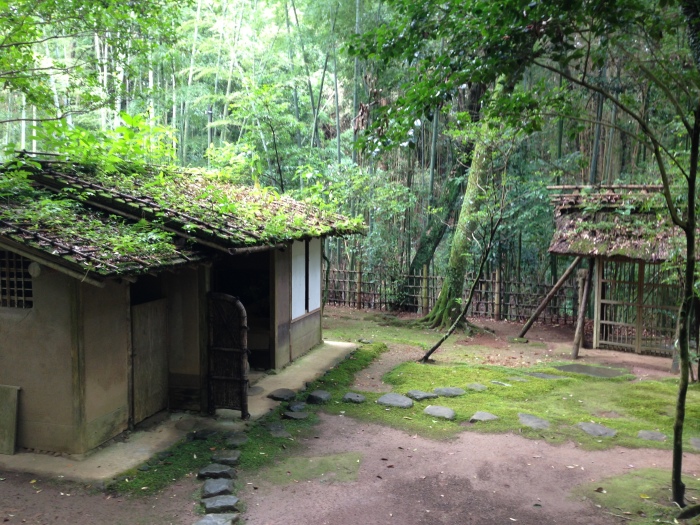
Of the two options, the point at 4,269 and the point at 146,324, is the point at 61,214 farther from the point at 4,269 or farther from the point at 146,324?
the point at 146,324

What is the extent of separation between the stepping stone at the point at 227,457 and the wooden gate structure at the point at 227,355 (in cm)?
95

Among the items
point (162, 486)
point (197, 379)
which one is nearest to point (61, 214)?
point (197, 379)

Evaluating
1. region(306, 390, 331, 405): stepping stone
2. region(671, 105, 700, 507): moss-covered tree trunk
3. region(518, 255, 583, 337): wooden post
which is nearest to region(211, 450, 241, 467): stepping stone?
region(306, 390, 331, 405): stepping stone

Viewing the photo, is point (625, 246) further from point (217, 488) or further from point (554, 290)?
point (217, 488)

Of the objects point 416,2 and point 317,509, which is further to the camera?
point 416,2

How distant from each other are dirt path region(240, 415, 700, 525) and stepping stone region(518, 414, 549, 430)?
47 centimetres

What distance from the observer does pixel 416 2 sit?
530 centimetres

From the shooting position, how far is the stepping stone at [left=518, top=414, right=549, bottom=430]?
279 inches

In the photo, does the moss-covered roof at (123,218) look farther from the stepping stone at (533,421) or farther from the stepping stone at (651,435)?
the stepping stone at (651,435)

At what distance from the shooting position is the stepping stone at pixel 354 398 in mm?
7988

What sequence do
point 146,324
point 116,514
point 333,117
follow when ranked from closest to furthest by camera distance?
1. point 116,514
2. point 146,324
3. point 333,117

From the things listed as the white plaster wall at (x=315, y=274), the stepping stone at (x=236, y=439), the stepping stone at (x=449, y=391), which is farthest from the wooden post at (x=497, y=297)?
the stepping stone at (x=236, y=439)

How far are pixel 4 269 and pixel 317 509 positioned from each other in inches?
159

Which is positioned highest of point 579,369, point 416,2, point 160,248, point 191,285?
point 416,2
